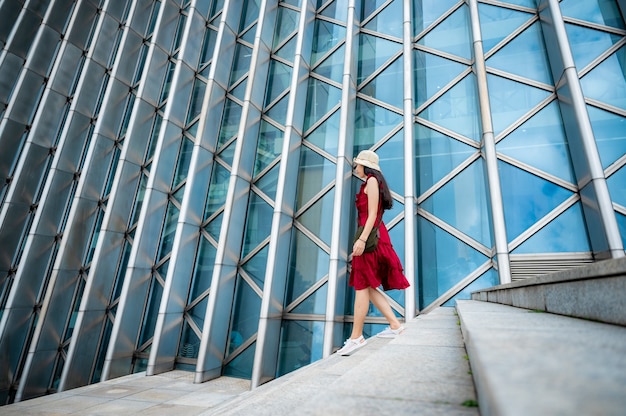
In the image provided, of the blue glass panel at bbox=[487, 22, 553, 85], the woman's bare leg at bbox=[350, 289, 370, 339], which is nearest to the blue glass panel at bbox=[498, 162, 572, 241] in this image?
the blue glass panel at bbox=[487, 22, 553, 85]

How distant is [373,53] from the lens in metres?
7.73

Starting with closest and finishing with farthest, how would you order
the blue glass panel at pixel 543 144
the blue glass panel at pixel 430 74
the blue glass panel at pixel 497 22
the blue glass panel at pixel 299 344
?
the blue glass panel at pixel 543 144, the blue glass panel at pixel 299 344, the blue glass panel at pixel 497 22, the blue glass panel at pixel 430 74

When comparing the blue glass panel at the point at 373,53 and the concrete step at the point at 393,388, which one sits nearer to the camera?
the concrete step at the point at 393,388

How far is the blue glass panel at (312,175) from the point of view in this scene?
7031mm

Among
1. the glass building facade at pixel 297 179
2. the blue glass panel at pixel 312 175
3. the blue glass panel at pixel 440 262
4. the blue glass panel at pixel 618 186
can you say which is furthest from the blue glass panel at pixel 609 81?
the blue glass panel at pixel 312 175

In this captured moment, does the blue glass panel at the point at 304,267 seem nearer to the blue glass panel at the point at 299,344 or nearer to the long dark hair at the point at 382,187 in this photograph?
the blue glass panel at the point at 299,344

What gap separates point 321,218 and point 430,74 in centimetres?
393

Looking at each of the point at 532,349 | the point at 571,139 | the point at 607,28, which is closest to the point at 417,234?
the point at 571,139

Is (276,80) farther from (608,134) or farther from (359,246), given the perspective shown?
(608,134)

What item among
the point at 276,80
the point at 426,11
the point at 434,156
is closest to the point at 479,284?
the point at 434,156

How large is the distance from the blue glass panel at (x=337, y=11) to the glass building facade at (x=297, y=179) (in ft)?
0.18

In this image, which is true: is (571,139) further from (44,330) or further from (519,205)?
(44,330)

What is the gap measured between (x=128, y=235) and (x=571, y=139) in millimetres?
9651

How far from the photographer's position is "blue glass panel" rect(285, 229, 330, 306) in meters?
6.45
